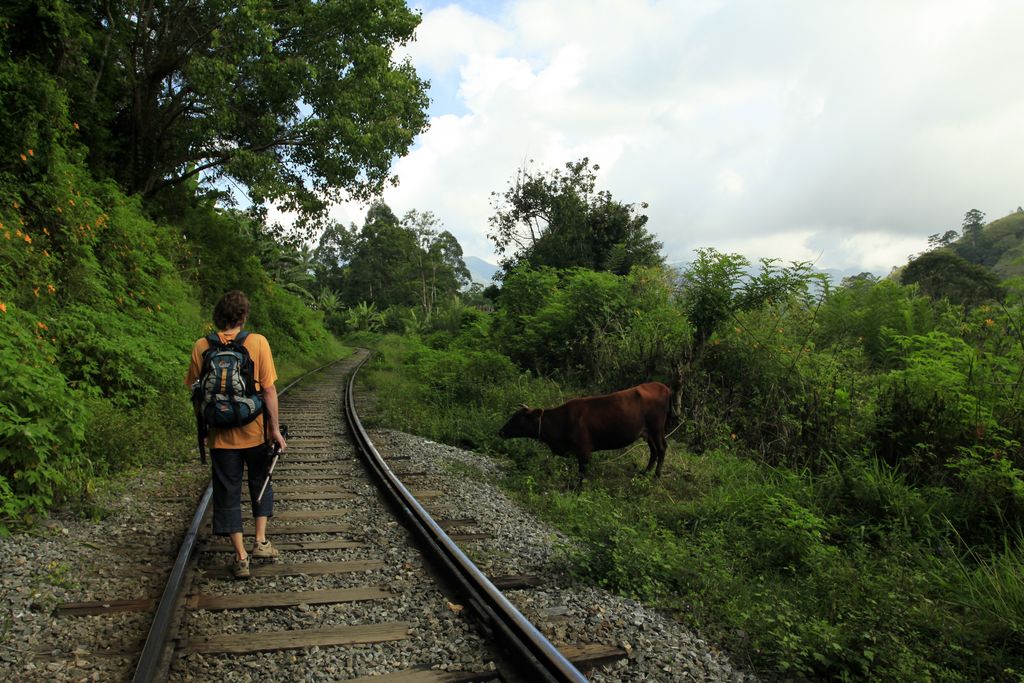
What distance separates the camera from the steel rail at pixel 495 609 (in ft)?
9.28

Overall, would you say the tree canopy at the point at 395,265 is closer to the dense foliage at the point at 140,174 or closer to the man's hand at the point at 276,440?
the dense foliage at the point at 140,174

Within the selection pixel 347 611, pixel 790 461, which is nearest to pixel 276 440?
pixel 347 611

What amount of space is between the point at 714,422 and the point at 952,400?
314cm

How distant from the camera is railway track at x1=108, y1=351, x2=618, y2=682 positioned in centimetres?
290

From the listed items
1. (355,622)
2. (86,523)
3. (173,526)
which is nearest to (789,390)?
(355,622)

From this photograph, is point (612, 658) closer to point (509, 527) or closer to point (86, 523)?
point (509, 527)

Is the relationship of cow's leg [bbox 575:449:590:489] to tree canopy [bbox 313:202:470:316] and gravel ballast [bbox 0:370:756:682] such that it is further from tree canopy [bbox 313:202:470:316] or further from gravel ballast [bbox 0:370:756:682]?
tree canopy [bbox 313:202:470:316]

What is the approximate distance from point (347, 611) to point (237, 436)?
1382 mm

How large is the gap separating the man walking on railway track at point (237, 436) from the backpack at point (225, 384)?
14mm

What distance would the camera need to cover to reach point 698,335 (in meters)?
9.93

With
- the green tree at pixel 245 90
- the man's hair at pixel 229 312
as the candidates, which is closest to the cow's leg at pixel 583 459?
the man's hair at pixel 229 312

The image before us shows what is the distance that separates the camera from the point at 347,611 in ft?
11.6

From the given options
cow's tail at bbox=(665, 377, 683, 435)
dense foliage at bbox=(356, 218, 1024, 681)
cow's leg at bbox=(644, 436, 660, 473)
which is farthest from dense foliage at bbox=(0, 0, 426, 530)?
cow's tail at bbox=(665, 377, 683, 435)

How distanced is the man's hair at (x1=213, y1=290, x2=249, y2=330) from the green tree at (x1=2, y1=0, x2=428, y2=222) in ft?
32.1
